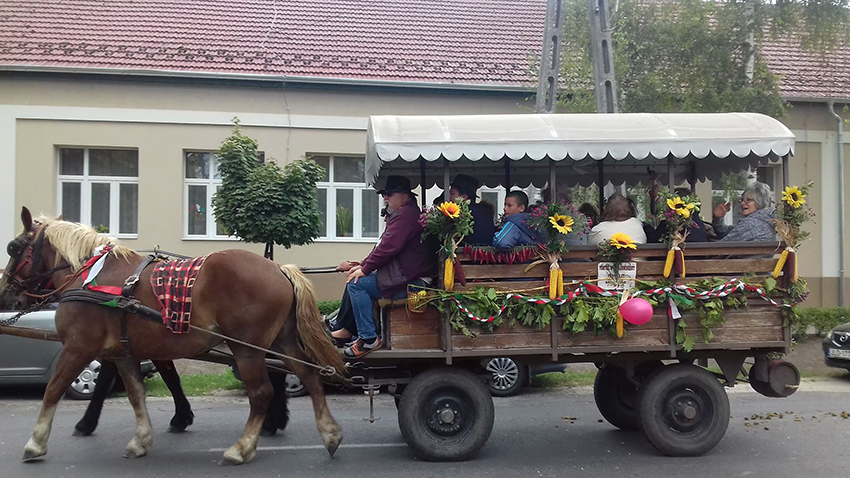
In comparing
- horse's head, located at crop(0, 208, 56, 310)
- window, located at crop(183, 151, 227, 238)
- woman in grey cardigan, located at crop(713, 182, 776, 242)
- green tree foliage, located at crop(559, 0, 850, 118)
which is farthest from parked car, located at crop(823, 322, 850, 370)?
window, located at crop(183, 151, 227, 238)

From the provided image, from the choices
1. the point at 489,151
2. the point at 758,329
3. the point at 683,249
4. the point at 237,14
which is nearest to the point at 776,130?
the point at 683,249

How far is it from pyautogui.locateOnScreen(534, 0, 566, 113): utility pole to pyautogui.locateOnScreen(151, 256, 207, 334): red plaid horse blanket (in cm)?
625

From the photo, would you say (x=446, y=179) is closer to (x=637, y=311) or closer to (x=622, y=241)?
(x=622, y=241)

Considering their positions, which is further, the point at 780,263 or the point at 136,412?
the point at 136,412

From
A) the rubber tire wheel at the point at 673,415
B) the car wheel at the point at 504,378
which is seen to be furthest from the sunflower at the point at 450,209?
the car wheel at the point at 504,378

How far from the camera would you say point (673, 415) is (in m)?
5.93

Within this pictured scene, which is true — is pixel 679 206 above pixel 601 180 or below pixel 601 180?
below

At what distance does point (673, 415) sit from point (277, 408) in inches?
136

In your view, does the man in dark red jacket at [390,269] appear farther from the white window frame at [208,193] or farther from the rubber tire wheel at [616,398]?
the white window frame at [208,193]

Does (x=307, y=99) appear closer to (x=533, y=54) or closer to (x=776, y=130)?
(x=533, y=54)

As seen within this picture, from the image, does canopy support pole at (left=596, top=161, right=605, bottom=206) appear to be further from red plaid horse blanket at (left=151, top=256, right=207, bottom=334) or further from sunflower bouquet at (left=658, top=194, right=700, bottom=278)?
red plaid horse blanket at (left=151, top=256, right=207, bottom=334)

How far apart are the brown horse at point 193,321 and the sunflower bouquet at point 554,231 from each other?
1835 millimetres

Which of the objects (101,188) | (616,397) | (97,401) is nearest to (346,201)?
(101,188)

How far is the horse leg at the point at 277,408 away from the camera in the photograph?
658cm
